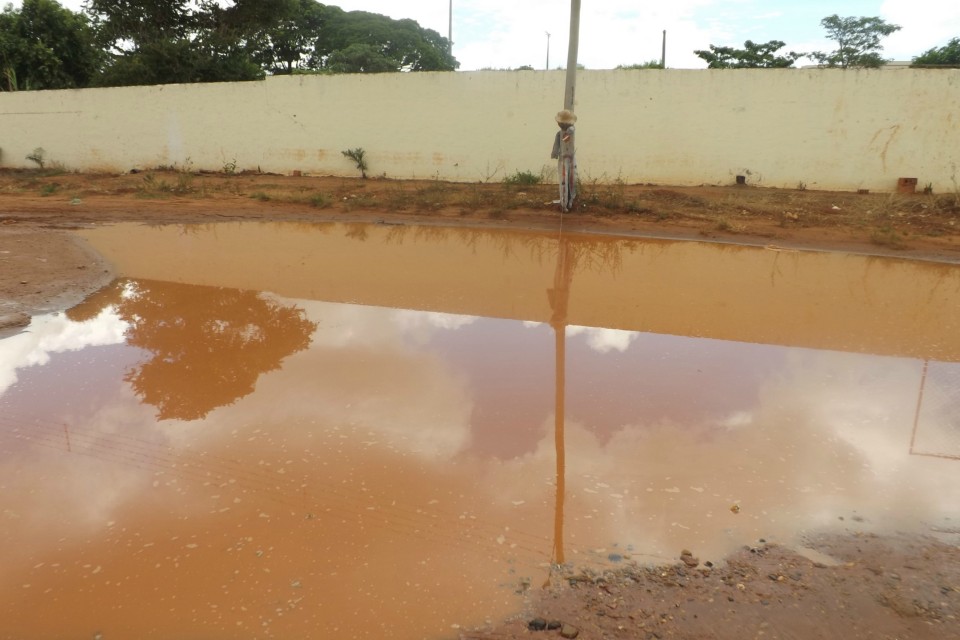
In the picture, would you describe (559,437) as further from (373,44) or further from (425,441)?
(373,44)

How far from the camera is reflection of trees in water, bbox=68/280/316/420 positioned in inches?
175

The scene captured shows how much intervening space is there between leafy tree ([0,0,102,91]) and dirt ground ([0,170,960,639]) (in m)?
6.73

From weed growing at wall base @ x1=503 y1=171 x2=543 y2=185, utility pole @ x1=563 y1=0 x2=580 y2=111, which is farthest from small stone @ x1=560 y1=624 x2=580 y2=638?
weed growing at wall base @ x1=503 y1=171 x2=543 y2=185

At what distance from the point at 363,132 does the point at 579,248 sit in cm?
800

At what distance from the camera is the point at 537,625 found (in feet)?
7.75

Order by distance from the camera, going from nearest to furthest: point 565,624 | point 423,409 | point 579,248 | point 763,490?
1. point 565,624
2. point 763,490
3. point 423,409
4. point 579,248

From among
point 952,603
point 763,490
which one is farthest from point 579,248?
point 952,603

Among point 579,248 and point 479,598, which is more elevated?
point 579,248

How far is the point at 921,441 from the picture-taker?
3848 mm

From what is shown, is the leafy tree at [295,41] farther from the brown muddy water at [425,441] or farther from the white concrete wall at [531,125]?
the brown muddy water at [425,441]

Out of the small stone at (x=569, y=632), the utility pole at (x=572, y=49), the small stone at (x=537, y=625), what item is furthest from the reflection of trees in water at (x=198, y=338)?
the utility pole at (x=572, y=49)

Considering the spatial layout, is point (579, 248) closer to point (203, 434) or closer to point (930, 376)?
point (930, 376)

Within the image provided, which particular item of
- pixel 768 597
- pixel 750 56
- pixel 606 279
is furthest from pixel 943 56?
pixel 768 597

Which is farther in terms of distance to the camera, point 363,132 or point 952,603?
point 363,132
